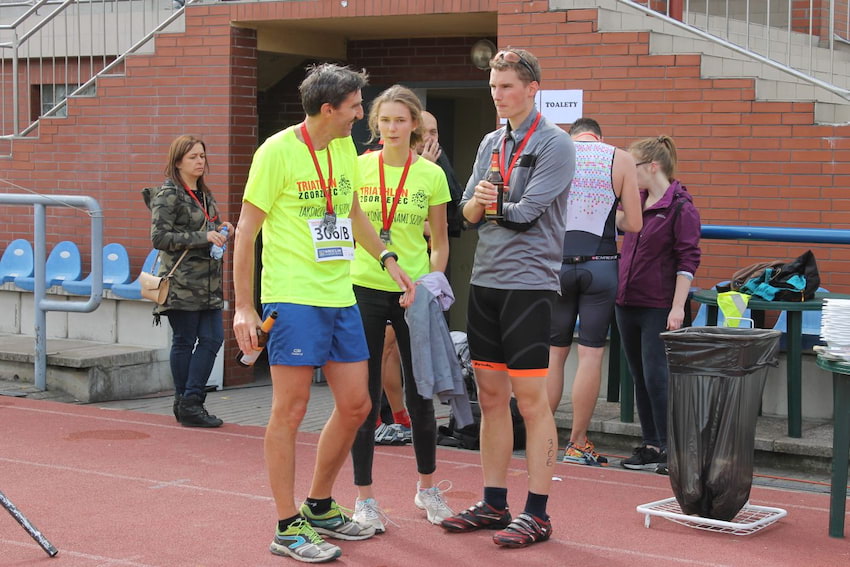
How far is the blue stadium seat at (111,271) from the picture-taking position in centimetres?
1039

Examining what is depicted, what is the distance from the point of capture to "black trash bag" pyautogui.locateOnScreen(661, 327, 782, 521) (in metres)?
5.59

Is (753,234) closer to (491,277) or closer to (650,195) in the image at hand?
(650,195)

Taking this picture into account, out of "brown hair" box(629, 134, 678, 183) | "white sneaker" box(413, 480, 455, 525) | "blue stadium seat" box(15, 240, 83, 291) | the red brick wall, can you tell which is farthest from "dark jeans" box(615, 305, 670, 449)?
"blue stadium seat" box(15, 240, 83, 291)

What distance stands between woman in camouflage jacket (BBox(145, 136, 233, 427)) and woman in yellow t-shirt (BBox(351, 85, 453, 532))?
247cm

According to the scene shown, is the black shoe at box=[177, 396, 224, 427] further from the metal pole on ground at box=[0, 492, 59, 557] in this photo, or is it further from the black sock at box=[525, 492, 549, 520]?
the black sock at box=[525, 492, 549, 520]

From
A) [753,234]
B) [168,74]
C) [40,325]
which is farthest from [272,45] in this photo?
[753,234]

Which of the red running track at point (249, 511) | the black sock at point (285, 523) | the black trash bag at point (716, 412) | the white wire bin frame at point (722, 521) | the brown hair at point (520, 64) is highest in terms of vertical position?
the brown hair at point (520, 64)

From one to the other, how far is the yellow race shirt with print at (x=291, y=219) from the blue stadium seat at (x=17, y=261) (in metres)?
6.55

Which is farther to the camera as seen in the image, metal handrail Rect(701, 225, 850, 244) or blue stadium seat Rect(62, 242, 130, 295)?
blue stadium seat Rect(62, 242, 130, 295)

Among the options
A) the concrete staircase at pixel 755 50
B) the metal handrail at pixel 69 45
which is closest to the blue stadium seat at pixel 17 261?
the metal handrail at pixel 69 45

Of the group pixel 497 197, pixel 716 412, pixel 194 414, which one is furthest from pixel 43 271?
pixel 716 412

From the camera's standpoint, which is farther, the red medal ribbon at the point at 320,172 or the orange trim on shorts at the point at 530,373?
the orange trim on shorts at the point at 530,373

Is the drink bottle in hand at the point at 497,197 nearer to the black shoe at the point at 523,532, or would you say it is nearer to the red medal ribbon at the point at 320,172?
the red medal ribbon at the point at 320,172

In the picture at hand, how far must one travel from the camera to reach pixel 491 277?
5371 millimetres
